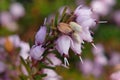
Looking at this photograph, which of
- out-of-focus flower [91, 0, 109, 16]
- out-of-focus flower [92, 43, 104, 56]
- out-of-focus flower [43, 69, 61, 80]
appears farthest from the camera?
out-of-focus flower [91, 0, 109, 16]

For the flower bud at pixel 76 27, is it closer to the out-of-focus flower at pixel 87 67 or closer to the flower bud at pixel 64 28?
the flower bud at pixel 64 28

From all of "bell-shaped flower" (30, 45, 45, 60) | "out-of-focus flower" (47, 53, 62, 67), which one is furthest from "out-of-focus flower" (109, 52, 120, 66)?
"bell-shaped flower" (30, 45, 45, 60)

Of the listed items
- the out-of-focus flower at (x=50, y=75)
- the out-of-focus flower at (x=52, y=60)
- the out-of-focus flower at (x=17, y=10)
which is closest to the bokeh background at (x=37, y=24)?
the out-of-focus flower at (x=17, y=10)

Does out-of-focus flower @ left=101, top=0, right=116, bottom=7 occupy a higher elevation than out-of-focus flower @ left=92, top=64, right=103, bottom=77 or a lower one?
higher

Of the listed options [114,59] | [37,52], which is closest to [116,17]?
[114,59]

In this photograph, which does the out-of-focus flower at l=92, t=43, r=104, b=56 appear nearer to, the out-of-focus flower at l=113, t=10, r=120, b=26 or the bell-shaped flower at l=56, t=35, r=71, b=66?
the out-of-focus flower at l=113, t=10, r=120, b=26

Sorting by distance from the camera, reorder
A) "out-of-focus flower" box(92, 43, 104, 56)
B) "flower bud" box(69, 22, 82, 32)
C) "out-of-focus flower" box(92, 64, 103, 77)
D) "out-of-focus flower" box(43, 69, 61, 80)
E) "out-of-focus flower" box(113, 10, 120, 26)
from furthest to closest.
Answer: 1. "out-of-focus flower" box(113, 10, 120, 26)
2. "out-of-focus flower" box(92, 43, 104, 56)
3. "out-of-focus flower" box(92, 64, 103, 77)
4. "out-of-focus flower" box(43, 69, 61, 80)
5. "flower bud" box(69, 22, 82, 32)

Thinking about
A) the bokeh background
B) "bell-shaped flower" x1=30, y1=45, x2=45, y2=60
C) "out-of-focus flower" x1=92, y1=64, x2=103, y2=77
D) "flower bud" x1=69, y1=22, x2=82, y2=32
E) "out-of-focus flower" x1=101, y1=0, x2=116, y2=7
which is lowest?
"bell-shaped flower" x1=30, y1=45, x2=45, y2=60

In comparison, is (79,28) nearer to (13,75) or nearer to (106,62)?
(13,75)

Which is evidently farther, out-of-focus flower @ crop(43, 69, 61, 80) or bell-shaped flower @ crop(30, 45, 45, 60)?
out-of-focus flower @ crop(43, 69, 61, 80)

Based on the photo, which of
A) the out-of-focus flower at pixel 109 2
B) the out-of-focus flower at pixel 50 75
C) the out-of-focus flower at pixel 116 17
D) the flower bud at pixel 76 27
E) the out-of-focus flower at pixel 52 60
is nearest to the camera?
the flower bud at pixel 76 27
